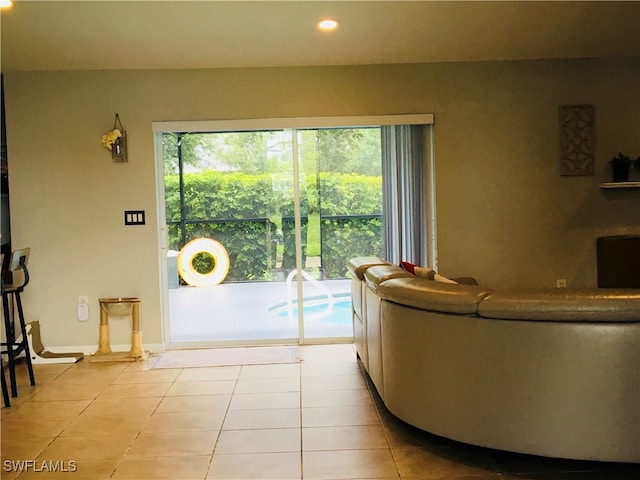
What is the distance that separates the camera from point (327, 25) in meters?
3.84

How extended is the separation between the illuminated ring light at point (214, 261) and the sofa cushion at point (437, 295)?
99.4 inches

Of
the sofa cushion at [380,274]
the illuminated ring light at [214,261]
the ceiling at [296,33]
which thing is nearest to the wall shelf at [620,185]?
the ceiling at [296,33]

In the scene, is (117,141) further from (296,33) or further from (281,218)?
(296,33)

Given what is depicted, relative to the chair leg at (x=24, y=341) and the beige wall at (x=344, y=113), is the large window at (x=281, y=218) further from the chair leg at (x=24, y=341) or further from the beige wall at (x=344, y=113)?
the chair leg at (x=24, y=341)

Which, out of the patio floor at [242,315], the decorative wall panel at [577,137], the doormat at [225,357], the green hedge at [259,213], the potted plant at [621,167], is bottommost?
the doormat at [225,357]

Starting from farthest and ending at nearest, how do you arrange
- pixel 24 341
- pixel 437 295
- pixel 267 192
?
pixel 267 192
pixel 24 341
pixel 437 295

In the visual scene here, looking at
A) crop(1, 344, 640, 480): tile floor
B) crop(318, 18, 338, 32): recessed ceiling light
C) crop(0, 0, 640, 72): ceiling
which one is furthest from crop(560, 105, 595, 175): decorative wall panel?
crop(1, 344, 640, 480): tile floor

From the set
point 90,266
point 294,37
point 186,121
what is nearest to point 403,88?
point 294,37

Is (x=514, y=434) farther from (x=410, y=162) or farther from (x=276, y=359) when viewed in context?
(x=410, y=162)

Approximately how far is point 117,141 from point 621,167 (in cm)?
414

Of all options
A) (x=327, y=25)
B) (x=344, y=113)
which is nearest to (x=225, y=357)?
(x=344, y=113)

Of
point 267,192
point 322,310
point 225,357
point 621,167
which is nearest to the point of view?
point 225,357

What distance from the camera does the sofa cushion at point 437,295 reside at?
248 centimetres

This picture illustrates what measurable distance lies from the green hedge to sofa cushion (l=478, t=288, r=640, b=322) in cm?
279
